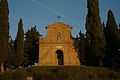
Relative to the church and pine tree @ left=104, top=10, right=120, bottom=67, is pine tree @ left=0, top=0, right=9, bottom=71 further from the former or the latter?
pine tree @ left=104, top=10, right=120, bottom=67

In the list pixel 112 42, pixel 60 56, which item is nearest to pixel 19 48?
pixel 60 56

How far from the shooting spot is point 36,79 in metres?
17.7

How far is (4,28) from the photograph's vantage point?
26.5 meters

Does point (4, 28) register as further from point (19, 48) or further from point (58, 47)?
point (58, 47)

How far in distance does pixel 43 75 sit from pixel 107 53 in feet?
40.0

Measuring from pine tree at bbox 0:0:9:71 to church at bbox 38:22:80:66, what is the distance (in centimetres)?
Answer: 705

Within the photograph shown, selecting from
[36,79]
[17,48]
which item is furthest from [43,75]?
[17,48]

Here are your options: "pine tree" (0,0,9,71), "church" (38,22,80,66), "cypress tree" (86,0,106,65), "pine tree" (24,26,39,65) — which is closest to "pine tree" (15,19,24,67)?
"church" (38,22,80,66)

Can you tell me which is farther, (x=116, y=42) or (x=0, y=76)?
(x=116, y=42)

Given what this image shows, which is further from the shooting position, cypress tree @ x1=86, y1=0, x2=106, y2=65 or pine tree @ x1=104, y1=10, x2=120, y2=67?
pine tree @ x1=104, y1=10, x2=120, y2=67

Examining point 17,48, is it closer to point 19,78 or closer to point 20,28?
point 20,28

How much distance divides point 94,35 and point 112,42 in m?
3.93

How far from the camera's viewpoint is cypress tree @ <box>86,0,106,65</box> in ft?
82.8

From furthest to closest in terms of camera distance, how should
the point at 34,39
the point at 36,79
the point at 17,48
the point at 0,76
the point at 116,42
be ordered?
the point at 34,39 → the point at 17,48 → the point at 116,42 → the point at 0,76 → the point at 36,79
